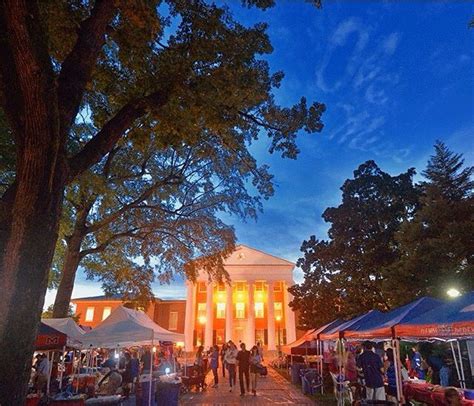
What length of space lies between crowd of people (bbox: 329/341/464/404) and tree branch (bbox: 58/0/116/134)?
23.9 ft

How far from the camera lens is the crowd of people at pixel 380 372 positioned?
894 centimetres

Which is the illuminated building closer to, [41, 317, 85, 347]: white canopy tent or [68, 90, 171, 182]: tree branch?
[41, 317, 85, 347]: white canopy tent

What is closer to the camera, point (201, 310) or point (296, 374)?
point (296, 374)

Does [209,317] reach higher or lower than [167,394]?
higher

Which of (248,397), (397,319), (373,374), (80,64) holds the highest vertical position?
(80,64)

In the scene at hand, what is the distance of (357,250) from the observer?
74.1 feet

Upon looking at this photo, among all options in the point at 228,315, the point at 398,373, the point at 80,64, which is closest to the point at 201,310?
the point at 228,315

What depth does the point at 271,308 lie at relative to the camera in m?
44.5

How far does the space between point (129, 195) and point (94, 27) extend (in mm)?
11911

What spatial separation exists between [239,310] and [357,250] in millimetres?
29104

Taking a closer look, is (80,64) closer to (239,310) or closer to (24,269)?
(24,269)

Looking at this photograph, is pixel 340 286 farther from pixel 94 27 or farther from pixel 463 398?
pixel 94 27

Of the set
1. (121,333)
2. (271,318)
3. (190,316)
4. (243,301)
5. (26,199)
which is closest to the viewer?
(26,199)

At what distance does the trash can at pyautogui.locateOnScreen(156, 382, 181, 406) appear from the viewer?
9.67 meters
